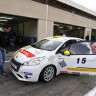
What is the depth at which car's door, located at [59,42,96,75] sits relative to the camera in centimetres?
563

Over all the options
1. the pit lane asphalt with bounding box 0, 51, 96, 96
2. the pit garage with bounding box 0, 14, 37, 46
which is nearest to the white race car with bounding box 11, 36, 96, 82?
the pit lane asphalt with bounding box 0, 51, 96, 96

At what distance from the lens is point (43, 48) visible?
576cm

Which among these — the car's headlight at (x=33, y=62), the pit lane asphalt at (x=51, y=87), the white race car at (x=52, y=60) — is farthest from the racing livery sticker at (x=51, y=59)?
the pit lane asphalt at (x=51, y=87)

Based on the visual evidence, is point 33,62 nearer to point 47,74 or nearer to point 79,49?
point 47,74

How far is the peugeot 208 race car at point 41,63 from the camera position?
15.8 ft

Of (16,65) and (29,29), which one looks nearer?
(16,65)

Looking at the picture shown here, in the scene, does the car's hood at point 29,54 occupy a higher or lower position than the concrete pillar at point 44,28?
lower

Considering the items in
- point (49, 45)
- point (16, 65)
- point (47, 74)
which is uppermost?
point (49, 45)

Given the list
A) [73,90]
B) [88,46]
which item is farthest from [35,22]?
[73,90]

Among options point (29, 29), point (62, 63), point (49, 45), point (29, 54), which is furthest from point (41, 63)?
point (29, 29)

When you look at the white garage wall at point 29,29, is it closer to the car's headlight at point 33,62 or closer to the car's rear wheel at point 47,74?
the car's rear wheel at point 47,74

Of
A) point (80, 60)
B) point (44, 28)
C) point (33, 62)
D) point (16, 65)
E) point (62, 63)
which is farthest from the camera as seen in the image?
point (44, 28)

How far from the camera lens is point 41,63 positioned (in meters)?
4.92

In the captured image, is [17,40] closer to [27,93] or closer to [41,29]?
[41,29]
